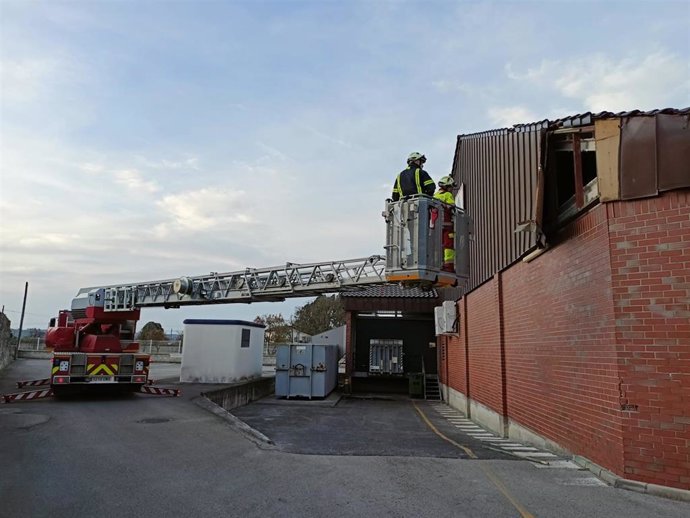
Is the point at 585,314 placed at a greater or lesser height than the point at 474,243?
lesser

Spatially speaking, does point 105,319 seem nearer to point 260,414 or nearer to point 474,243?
point 260,414

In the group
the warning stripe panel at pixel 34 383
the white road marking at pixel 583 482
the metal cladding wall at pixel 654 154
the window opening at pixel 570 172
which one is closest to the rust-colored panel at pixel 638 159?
the metal cladding wall at pixel 654 154

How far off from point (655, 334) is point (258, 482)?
5185mm

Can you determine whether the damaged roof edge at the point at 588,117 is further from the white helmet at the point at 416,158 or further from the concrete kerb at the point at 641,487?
the concrete kerb at the point at 641,487

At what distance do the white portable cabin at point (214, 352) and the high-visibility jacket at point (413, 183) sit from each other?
1382 cm

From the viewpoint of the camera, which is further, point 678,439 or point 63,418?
point 63,418

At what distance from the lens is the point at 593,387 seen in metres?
A: 6.84

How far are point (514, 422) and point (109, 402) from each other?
403 inches

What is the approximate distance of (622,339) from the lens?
6203mm

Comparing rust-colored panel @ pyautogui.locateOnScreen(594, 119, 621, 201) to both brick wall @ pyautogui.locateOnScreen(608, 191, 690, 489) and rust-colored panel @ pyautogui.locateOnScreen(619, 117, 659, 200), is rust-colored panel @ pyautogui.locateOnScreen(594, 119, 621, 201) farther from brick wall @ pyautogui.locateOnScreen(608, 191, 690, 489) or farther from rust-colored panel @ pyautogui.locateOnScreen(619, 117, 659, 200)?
brick wall @ pyautogui.locateOnScreen(608, 191, 690, 489)

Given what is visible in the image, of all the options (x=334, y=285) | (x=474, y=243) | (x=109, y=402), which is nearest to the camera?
(x=334, y=285)

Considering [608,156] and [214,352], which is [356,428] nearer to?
[608,156]

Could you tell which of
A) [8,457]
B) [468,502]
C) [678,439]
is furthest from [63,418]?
[678,439]

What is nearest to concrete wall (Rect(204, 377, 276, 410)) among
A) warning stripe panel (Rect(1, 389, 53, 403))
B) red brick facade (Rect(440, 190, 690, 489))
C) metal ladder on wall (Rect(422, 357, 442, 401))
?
warning stripe panel (Rect(1, 389, 53, 403))
